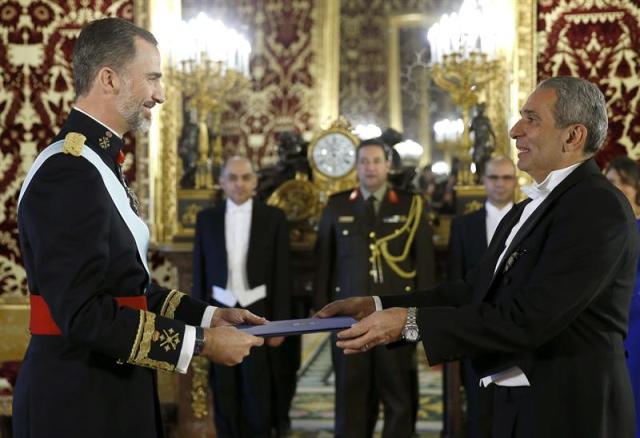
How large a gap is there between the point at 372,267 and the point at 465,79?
4.12 ft

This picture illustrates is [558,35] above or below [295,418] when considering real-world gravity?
above

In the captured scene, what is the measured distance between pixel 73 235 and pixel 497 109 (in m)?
3.51

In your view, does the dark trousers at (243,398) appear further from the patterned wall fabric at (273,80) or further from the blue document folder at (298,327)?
the blue document folder at (298,327)

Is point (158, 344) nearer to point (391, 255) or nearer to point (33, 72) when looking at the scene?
point (391, 255)

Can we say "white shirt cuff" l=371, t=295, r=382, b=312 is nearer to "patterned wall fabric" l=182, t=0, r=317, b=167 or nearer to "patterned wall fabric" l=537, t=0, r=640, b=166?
"patterned wall fabric" l=537, t=0, r=640, b=166

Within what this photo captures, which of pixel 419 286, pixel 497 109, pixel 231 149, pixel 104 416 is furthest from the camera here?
pixel 231 149

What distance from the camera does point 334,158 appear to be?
16.8 feet

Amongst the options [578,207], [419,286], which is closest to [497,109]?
[419,286]

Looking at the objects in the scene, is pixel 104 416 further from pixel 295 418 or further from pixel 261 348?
pixel 295 418

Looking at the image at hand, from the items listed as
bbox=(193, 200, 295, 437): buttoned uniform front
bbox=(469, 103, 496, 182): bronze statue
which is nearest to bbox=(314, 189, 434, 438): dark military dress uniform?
bbox=(193, 200, 295, 437): buttoned uniform front

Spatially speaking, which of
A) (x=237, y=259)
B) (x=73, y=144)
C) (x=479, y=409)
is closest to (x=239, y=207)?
(x=237, y=259)

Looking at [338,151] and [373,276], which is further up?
[338,151]

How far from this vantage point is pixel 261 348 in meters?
4.62

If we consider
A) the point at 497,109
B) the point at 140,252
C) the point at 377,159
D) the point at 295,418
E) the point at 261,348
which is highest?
the point at 497,109
